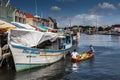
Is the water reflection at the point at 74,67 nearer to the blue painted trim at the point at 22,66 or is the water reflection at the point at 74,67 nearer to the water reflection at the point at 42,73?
the water reflection at the point at 42,73

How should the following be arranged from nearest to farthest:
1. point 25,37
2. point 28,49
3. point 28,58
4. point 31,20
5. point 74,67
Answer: point 28,49, point 28,58, point 25,37, point 74,67, point 31,20

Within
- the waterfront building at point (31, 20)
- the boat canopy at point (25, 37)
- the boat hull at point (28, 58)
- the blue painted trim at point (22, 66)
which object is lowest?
the blue painted trim at point (22, 66)

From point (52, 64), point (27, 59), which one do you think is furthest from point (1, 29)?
point (52, 64)

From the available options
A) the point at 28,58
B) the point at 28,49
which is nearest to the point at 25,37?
the point at 28,49

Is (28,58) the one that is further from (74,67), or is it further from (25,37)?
(74,67)

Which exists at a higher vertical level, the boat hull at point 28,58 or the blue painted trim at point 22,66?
the boat hull at point 28,58

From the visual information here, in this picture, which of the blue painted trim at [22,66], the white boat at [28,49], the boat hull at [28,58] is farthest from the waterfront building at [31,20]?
the blue painted trim at [22,66]

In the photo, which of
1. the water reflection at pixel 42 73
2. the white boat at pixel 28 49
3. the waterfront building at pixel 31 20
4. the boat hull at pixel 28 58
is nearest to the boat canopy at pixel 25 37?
the white boat at pixel 28 49

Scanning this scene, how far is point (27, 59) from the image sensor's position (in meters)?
29.3

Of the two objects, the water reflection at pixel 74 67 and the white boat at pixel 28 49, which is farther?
the water reflection at pixel 74 67

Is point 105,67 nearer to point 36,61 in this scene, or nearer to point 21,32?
point 36,61

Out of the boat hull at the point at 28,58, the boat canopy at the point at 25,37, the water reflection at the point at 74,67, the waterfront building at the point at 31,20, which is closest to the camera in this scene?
the boat hull at the point at 28,58

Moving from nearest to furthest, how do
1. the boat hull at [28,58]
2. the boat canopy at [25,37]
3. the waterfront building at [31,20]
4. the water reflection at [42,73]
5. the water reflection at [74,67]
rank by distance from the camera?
the water reflection at [42,73], the boat hull at [28,58], the boat canopy at [25,37], the water reflection at [74,67], the waterfront building at [31,20]

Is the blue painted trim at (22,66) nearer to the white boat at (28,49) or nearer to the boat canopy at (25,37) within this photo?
the white boat at (28,49)
